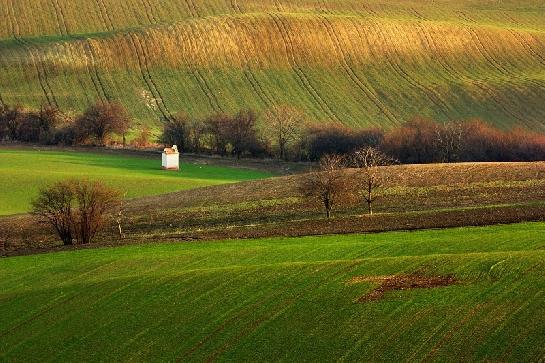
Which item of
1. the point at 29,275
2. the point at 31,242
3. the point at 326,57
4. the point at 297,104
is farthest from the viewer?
the point at 326,57

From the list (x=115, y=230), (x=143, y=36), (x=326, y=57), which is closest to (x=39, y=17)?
(x=143, y=36)

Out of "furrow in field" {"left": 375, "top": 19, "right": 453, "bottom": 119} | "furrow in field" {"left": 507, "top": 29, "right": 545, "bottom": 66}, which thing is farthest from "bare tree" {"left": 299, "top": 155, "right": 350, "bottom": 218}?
"furrow in field" {"left": 507, "top": 29, "right": 545, "bottom": 66}

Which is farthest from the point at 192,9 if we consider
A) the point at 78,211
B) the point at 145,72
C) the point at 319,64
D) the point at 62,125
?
the point at 78,211

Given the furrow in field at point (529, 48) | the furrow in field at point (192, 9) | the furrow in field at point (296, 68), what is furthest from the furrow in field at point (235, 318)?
the furrow in field at point (192, 9)

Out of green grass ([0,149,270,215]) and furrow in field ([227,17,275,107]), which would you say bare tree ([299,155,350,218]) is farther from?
furrow in field ([227,17,275,107])

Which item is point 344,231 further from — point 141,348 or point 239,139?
point 239,139

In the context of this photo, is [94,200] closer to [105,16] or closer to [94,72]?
[94,72]
